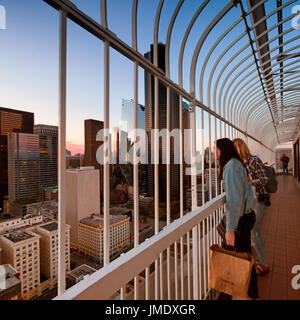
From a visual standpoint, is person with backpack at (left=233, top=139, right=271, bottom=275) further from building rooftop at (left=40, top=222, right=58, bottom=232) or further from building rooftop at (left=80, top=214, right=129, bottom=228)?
building rooftop at (left=40, top=222, right=58, bottom=232)

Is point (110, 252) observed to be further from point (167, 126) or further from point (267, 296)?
point (267, 296)

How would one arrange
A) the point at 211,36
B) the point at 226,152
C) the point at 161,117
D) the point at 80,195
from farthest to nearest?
the point at 211,36, the point at 226,152, the point at 161,117, the point at 80,195

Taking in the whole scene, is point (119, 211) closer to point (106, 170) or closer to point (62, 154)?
point (106, 170)

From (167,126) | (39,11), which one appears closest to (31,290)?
(39,11)

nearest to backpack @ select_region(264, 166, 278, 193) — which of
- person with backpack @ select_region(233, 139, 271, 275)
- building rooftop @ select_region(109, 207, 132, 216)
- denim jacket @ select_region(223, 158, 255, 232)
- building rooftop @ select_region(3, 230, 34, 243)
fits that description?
person with backpack @ select_region(233, 139, 271, 275)

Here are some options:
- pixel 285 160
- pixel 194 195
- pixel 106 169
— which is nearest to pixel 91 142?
pixel 106 169

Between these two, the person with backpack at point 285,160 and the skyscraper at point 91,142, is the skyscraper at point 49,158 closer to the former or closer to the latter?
the skyscraper at point 91,142

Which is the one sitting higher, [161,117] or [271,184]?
[161,117]
